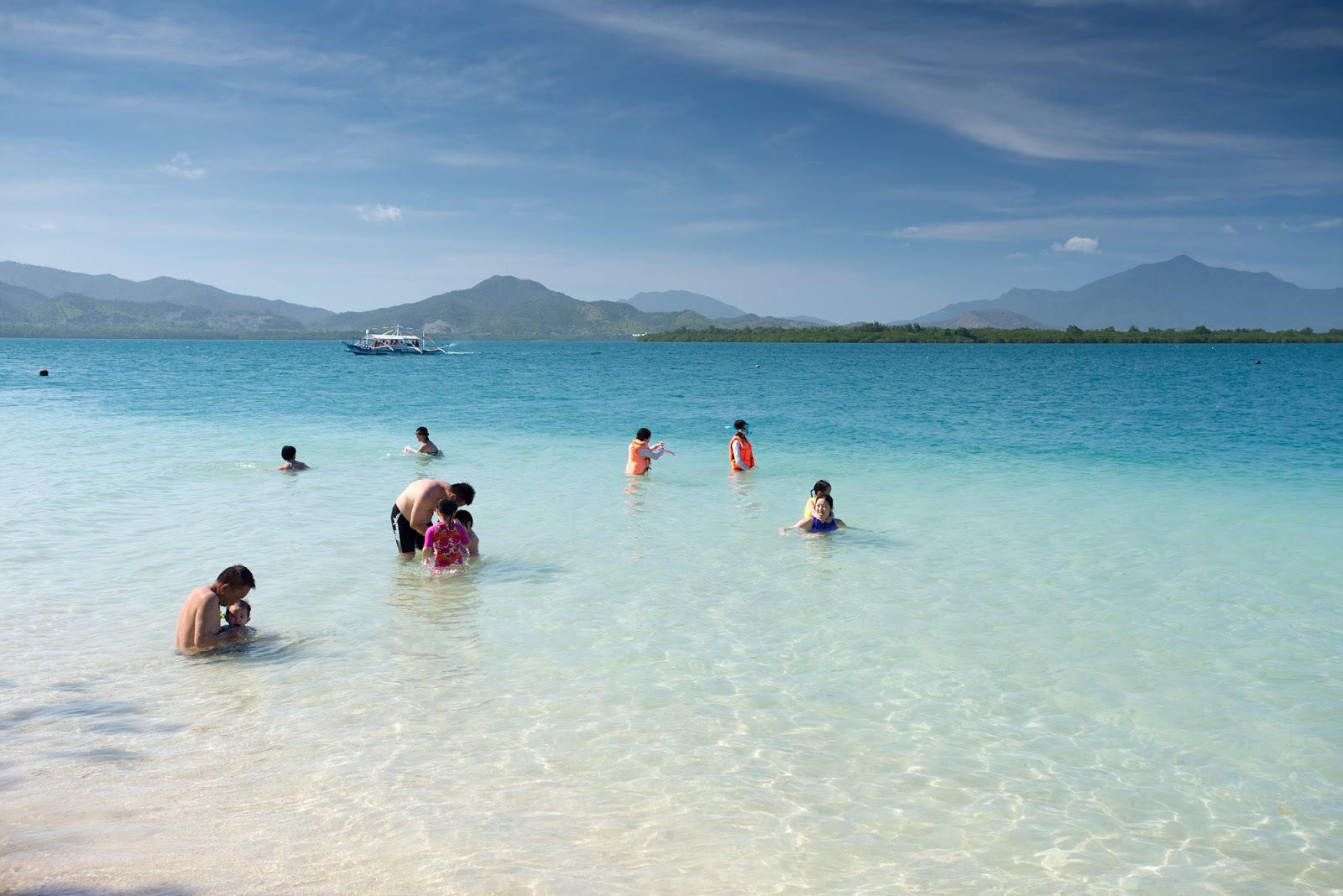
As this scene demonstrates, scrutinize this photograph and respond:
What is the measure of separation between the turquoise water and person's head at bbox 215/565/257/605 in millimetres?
667

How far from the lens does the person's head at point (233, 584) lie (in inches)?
344

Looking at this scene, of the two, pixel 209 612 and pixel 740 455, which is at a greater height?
pixel 740 455

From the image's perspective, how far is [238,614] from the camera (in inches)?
352

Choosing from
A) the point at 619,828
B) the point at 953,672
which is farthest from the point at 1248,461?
the point at 619,828

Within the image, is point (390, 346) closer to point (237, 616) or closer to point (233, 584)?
point (237, 616)

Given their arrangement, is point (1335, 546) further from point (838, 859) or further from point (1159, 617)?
point (838, 859)

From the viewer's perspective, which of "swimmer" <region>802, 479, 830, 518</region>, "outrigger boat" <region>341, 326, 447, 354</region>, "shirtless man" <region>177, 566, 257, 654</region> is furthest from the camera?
"outrigger boat" <region>341, 326, 447, 354</region>

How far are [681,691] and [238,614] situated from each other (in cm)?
467

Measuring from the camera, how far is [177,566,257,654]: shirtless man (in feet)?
28.5

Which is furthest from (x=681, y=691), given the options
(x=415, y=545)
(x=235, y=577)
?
Answer: (x=415, y=545)

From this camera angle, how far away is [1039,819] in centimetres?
588

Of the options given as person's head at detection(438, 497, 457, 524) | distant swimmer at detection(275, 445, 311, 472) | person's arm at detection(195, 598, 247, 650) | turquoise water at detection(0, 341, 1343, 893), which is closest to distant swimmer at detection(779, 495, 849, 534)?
turquoise water at detection(0, 341, 1343, 893)

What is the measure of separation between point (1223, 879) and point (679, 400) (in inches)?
1838

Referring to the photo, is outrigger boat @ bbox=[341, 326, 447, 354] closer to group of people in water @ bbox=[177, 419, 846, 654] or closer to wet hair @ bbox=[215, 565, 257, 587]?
group of people in water @ bbox=[177, 419, 846, 654]
